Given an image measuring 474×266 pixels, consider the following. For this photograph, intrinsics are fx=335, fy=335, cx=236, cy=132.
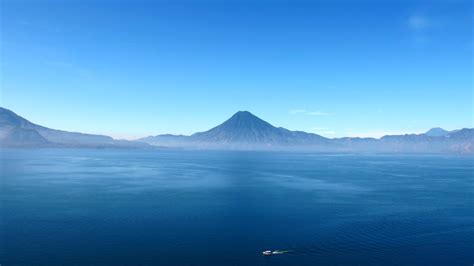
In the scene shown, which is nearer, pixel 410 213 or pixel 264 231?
pixel 264 231

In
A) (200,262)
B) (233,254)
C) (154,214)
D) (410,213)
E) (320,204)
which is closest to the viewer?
(200,262)


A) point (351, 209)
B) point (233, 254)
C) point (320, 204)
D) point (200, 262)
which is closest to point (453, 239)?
point (351, 209)

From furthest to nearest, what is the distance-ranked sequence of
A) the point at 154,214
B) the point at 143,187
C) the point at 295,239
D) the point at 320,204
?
the point at 143,187
the point at 320,204
the point at 154,214
the point at 295,239

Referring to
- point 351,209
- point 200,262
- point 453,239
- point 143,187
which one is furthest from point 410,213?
point 143,187

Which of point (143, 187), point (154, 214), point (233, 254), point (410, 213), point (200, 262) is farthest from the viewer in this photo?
point (143, 187)

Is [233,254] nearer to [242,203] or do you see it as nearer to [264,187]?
[242,203]

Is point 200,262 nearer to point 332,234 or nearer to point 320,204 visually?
point 332,234

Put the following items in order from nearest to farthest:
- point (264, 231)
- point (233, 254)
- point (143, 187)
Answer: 1. point (233, 254)
2. point (264, 231)
3. point (143, 187)

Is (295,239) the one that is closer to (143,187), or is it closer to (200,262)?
(200,262)

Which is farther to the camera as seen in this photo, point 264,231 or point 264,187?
point 264,187
